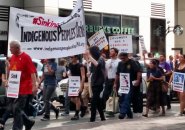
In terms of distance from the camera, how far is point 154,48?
3547 centimetres

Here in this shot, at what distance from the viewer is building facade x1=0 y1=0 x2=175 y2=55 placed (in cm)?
2919

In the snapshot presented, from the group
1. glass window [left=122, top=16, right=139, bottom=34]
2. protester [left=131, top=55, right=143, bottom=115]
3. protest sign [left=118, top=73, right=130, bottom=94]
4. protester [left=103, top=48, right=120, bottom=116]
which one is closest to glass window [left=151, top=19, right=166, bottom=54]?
glass window [left=122, top=16, right=139, bottom=34]

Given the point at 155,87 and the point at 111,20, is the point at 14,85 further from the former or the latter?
the point at 111,20

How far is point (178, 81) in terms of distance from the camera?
49.5 feet

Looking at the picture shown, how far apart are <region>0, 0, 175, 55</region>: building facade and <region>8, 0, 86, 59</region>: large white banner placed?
15.2 meters

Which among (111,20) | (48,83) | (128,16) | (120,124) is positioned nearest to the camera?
(120,124)

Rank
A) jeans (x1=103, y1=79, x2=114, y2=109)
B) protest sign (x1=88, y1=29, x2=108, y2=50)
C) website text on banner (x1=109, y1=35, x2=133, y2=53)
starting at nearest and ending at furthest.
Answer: jeans (x1=103, y1=79, x2=114, y2=109)
protest sign (x1=88, y1=29, x2=108, y2=50)
website text on banner (x1=109, y1=35, x2=133, y2=53)

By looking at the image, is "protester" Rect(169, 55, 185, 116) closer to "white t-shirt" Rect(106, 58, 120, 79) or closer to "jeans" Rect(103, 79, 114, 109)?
"white t-shirt" Rect(106, 58, 120, 79)

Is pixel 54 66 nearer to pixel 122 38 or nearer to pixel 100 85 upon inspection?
pixel 100 85

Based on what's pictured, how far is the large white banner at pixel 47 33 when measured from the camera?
39.2ft

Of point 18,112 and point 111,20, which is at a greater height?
point 111,20

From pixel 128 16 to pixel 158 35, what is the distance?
3.18 m

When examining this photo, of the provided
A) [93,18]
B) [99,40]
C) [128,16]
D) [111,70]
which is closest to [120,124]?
[111,70]

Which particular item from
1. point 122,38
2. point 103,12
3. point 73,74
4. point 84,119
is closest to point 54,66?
point 73,74
